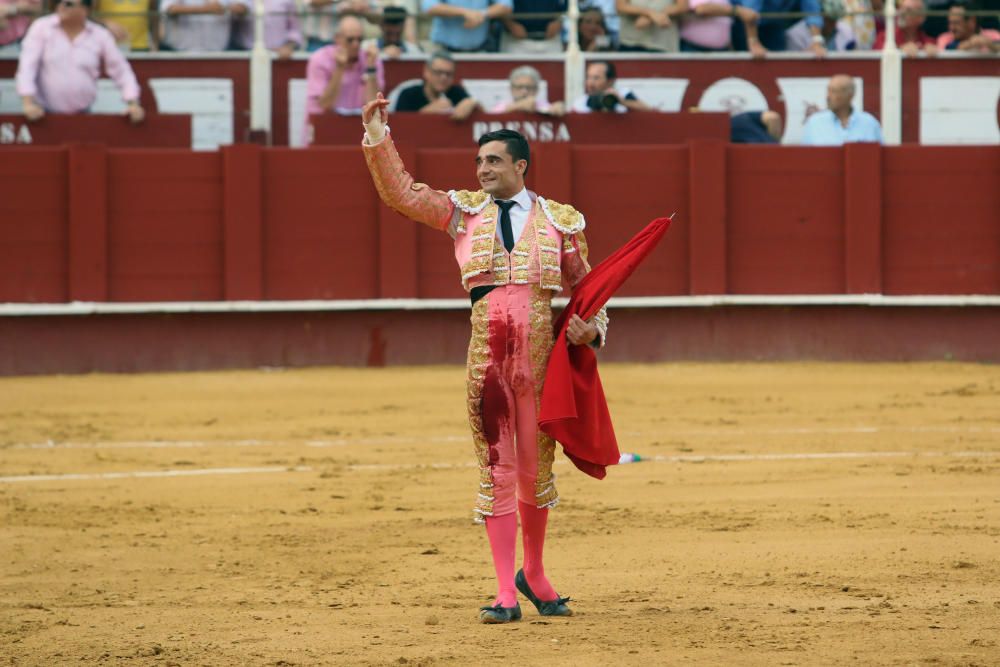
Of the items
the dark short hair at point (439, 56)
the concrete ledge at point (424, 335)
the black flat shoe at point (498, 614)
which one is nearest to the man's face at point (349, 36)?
the dark short hair at point (439, 56)

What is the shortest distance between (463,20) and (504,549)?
25.7 ft

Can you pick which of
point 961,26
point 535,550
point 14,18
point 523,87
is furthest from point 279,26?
point 535,550

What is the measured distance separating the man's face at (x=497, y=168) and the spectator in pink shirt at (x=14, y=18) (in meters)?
7.88

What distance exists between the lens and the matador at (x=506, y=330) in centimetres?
450

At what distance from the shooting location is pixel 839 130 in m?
11.7

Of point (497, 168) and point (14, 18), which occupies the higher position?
point (14, 18)

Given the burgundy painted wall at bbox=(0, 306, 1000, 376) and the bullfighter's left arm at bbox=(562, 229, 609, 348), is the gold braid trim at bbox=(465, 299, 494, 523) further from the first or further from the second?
the burgundy painted wall at bbox=(0, 306, 1000, 376)

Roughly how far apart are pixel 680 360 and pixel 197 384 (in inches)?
127

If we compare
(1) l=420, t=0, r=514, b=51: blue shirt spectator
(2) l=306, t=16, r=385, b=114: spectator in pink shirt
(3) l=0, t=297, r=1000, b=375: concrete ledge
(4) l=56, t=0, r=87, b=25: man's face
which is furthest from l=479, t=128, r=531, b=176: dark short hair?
(1) l=420, t=0, r=514, b=51: blue shirt spectator

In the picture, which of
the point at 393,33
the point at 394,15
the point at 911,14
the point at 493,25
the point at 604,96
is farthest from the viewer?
the point at 911,14

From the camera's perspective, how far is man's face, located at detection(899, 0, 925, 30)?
1218cm

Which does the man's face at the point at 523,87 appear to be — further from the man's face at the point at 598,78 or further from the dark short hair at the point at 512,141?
the dark short hair at the point at 512,141

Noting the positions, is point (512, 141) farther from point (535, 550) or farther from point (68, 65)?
point (68, 65)

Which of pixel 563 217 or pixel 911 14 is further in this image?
pixel 911 14
